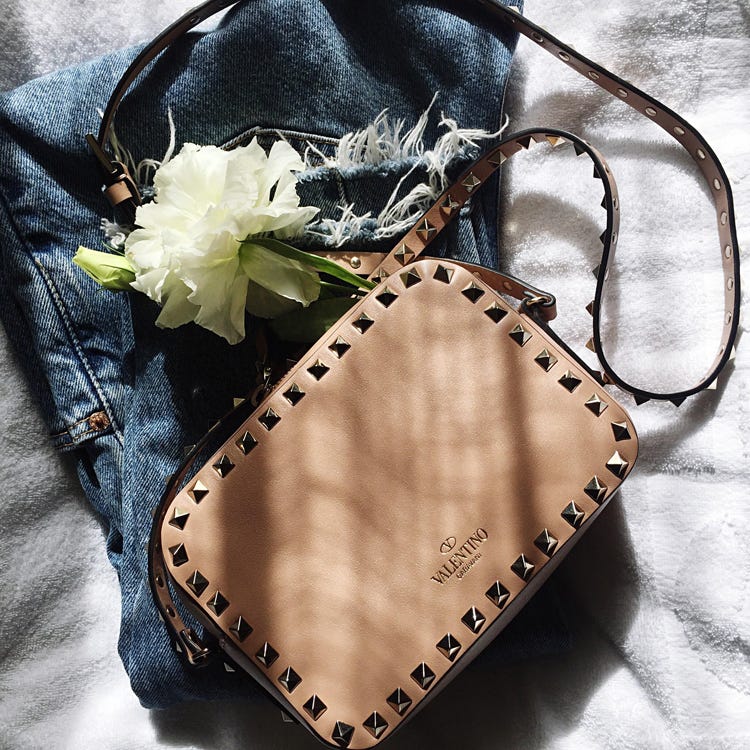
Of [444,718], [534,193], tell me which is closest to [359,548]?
[444,718]

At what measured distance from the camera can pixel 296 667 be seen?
0.54m

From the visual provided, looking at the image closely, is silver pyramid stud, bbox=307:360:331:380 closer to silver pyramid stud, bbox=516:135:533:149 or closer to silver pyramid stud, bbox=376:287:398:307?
silver pyramid stud, bbox=376:287:398:307

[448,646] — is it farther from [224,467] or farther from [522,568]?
[224,467]

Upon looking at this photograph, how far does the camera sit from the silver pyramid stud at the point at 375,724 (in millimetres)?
532

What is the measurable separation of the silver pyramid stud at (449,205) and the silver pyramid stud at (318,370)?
167 millimetres

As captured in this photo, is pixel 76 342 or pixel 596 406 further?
pixel 76 342

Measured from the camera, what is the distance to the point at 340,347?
56cm

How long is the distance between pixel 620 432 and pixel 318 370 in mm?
207

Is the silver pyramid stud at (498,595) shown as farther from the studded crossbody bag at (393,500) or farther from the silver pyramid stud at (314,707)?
the silver pyramid stud at (314,707)

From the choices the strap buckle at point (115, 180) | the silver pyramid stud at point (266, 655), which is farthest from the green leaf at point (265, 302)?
the silver pyramid stud at point (266, 655)

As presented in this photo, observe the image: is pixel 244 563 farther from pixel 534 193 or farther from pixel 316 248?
pixel 534 193

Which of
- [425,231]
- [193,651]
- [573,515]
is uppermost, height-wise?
[425,231]

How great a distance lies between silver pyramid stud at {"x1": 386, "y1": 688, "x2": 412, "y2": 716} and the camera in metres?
0.53

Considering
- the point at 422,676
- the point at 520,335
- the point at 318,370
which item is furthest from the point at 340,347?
the point at 422,676
